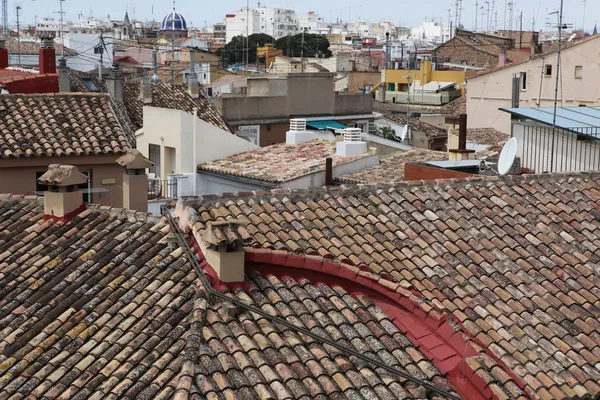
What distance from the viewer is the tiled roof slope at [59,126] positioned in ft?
60.3

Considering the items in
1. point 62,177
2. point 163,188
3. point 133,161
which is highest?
point 133,161

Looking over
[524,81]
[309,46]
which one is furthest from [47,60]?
[309,46]

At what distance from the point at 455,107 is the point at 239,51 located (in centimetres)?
3924

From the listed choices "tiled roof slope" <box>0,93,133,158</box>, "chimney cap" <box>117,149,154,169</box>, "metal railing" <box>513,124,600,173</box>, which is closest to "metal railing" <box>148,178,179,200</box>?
"tiled roof slope" <box>0,93,133,158</box>

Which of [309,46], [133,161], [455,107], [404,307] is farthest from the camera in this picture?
[309,46]

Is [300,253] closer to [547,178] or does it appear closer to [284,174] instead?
[547,178]

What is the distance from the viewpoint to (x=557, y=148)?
16.2 metres

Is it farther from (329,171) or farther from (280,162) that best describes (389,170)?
(280,162)

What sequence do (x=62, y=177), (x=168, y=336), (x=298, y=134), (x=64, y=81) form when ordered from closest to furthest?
(x=168, y=336)
(x=62, y=177)
(x=64, y=81)
(x=298, y=134)

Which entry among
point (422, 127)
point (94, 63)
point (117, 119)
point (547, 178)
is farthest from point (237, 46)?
point (547, 178)

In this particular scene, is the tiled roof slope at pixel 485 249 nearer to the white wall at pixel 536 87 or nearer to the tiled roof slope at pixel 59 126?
the tiled roof slope at pixel 59 126

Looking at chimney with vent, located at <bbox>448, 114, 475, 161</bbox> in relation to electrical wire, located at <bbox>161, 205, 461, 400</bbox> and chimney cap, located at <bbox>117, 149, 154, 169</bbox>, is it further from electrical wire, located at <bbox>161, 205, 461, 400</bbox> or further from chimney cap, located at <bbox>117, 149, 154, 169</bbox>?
electrical wire, located at <bbox>161, 205, 461, 400</bbox>

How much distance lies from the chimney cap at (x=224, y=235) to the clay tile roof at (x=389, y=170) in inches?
342

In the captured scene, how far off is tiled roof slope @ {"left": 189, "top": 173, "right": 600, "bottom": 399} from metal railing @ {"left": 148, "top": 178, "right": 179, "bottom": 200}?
1035 centimetres
